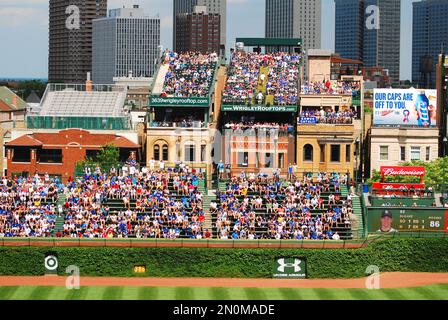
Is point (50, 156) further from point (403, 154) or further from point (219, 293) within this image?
point (219, 293)

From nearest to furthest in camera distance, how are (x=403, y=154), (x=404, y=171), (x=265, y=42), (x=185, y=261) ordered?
(x=185, y=261) < (x=404, y=171) < (x=403, y=154) < (x=265, y=42)

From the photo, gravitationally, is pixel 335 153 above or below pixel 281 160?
above

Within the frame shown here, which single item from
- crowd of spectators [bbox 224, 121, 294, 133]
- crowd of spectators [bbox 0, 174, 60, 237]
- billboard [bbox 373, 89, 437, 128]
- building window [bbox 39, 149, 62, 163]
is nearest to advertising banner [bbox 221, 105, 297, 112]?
crowd of spectators [bbox 224, 121, 294, 133]

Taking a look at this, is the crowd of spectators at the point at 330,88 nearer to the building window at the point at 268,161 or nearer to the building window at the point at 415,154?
the building window at the point at 415,154

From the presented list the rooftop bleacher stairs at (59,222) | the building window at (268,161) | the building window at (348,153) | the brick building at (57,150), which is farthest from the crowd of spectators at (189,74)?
the rooftop bleacher stairs at (59,222)

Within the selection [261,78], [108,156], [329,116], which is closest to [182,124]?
[108,156]

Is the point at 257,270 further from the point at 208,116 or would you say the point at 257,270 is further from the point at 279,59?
the point at 279,59
